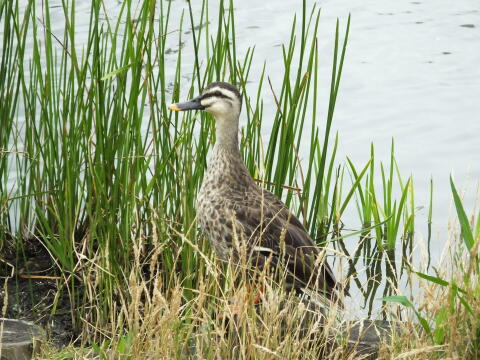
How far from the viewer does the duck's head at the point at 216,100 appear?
14.5 ft

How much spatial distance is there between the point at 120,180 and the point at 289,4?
5265 millimetres

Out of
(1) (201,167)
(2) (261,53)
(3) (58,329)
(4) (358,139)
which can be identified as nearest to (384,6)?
(2) (261,53)

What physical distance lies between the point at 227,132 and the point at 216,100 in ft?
0.79

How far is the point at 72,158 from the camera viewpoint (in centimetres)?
453

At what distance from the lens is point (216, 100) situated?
446 cm

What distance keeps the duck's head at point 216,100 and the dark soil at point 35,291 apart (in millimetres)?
1065

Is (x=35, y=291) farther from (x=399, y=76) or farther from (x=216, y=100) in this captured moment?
(x=399, y=76)

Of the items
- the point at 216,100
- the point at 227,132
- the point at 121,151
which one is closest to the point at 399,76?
the point at 227,132

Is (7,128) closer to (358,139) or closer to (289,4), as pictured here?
(358,139)

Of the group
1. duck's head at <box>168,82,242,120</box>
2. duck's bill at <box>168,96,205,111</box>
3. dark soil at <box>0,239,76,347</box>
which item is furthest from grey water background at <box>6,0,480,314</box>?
duck's bill at <box>168,96,205,111</box>

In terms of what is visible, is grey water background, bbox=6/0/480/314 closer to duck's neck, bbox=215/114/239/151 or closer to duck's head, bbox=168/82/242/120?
duck's neck, bbox=215/114/239/151

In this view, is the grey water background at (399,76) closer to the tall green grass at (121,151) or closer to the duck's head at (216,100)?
the tall green grass at (121,151)

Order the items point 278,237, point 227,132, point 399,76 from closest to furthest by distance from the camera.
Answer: point 278,237, point 227,132, point 399,76

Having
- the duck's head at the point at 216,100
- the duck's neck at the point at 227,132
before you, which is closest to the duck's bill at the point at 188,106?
the duck's head at the point at 216,100
